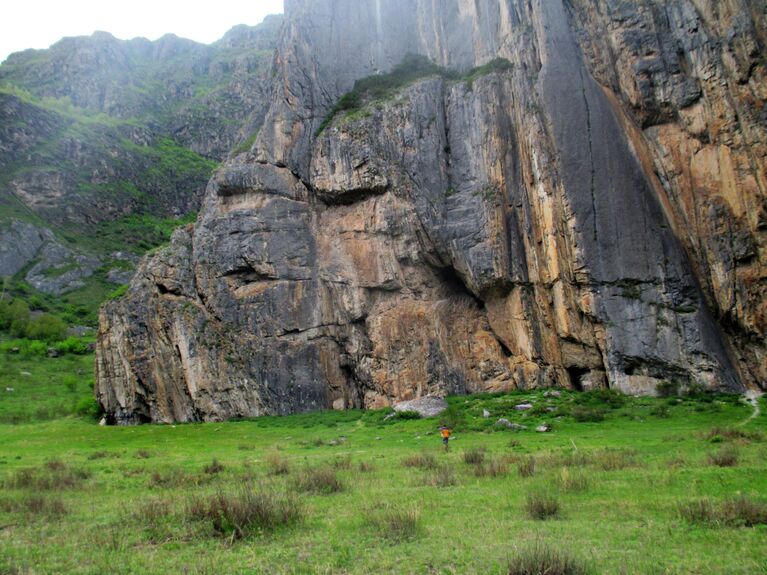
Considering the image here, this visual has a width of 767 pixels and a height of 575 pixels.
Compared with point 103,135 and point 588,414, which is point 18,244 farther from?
point 588,414

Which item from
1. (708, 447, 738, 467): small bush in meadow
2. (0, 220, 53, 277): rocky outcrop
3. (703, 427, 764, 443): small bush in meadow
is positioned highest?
(0, 220, 53, 277): rocky outcrop

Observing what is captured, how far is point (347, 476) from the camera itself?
677 inches

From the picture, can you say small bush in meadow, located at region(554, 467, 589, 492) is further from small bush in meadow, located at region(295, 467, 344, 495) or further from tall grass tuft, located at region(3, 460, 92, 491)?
tall grass tuft, located at region(3, 460, 92, 491)

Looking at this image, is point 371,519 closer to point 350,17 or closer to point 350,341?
point 350,341

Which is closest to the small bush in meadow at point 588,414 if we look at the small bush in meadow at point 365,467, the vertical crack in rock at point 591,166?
the vertical crack in rock at point 591,166

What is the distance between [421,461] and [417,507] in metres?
7.26

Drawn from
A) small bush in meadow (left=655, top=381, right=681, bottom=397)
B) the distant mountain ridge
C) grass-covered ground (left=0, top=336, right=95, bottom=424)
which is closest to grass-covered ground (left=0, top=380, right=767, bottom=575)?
small bush in meadow (left=655, top=381, right=681, bottom=397)

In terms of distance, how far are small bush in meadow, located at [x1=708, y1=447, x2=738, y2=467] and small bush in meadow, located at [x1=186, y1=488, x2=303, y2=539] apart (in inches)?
478

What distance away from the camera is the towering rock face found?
32.6 m

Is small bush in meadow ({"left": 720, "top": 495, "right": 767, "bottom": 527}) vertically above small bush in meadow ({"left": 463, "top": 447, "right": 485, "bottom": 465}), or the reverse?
small bush in meadow ({"left": 720, "top": 495, "right": 767, "bottom": 527})

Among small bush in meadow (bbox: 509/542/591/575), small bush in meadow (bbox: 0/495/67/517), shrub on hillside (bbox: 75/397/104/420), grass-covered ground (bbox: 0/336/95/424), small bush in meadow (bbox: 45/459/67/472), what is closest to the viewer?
small bush in meadow (bbox: 509/542/591/575)

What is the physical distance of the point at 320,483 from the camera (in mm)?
15492

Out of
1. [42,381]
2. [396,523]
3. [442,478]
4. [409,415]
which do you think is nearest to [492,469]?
[442,478]

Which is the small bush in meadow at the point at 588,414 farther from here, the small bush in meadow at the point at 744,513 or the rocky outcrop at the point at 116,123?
the rocky outcrop at the point at 116,123
